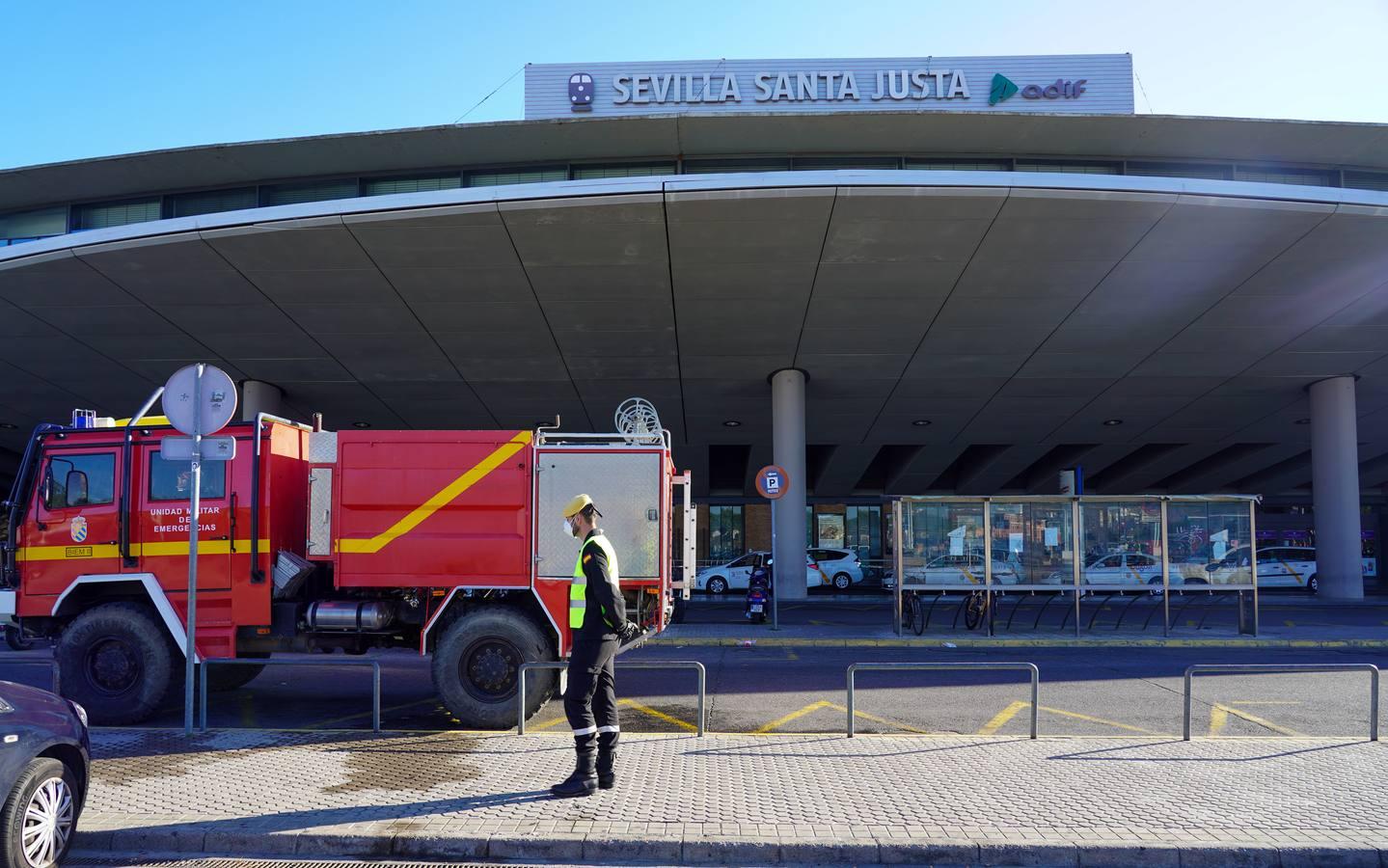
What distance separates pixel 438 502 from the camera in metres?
8.84

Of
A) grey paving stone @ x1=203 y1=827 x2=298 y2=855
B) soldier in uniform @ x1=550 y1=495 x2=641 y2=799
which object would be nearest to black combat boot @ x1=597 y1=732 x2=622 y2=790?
soldier in uniform @ x1=550 y1=495 x2=641 y2=799

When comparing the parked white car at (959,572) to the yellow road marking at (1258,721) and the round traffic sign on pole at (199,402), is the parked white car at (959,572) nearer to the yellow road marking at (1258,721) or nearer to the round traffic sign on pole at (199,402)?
the yellow road marking at (1258,721)

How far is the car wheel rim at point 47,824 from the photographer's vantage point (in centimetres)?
480

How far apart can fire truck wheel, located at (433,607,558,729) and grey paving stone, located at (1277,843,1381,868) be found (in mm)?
5610

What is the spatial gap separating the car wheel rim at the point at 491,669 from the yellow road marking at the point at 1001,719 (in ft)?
13.9

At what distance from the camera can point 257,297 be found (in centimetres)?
1991

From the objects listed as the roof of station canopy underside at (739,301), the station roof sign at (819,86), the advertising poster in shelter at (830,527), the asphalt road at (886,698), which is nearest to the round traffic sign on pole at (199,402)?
the asphalt road at (886,698)

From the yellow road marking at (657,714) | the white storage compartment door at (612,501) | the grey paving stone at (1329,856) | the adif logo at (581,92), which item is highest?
the adif logo at (581,92)

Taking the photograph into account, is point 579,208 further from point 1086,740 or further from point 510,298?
point 1086,740

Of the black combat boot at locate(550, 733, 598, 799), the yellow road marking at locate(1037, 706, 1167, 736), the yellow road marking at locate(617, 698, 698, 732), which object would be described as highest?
the black combat boot at locate(550, 733, 598, 799)

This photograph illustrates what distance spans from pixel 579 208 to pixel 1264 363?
1753 cm

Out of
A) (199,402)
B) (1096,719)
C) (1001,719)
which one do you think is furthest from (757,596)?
(199,402)

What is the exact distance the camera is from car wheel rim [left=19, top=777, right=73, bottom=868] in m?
4.80

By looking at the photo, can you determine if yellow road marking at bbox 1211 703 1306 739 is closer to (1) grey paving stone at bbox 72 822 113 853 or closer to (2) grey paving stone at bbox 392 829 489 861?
(2) grey paving stone at bbox 392 829 489 861
